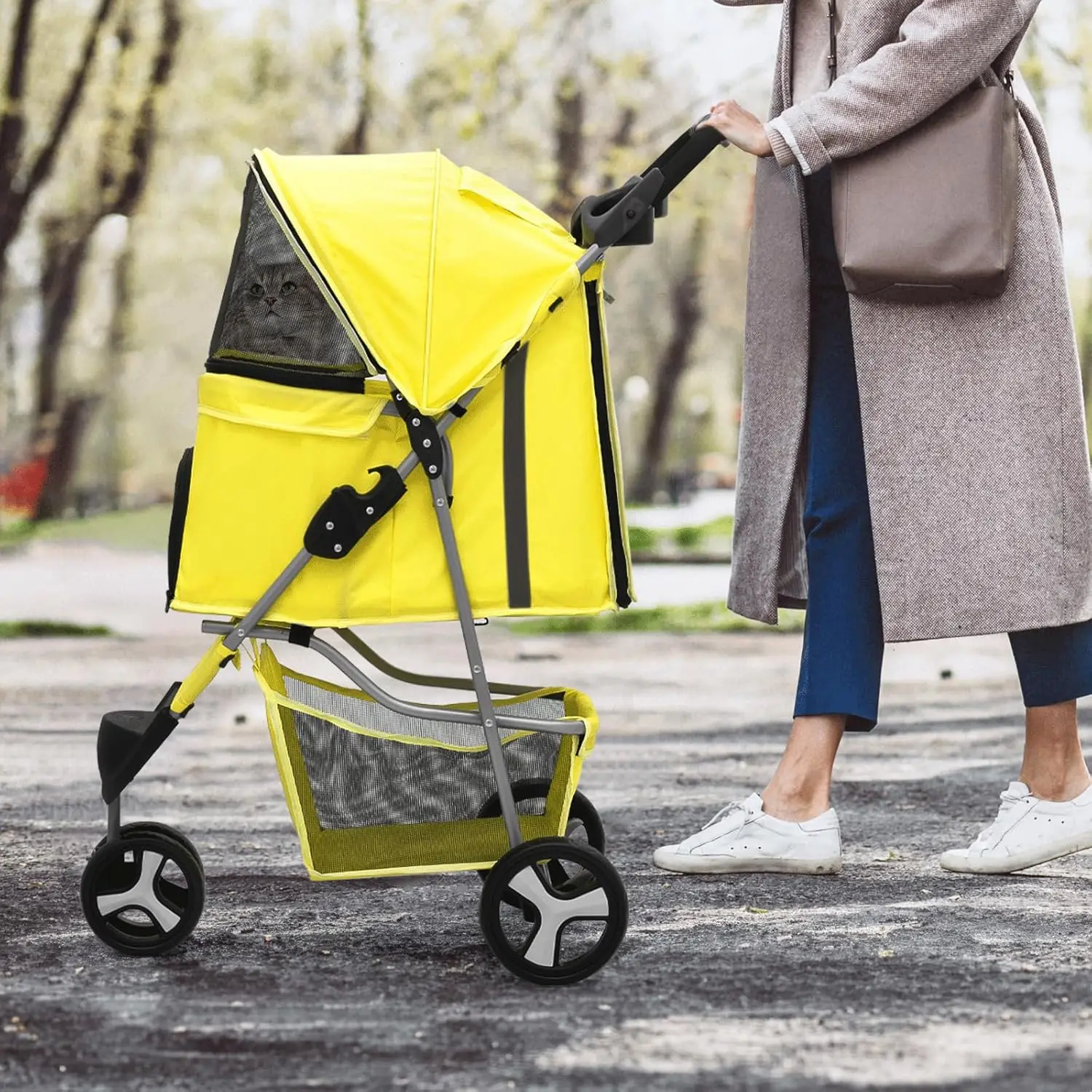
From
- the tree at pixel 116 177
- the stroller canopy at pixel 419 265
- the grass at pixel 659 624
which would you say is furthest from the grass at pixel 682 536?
the stroller canopy at pixel 419 265

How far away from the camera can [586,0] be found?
10625 mm

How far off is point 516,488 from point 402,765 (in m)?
0.60

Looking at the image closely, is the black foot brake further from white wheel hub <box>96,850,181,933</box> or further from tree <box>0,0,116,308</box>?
tree <box>0,0,116,308</box>

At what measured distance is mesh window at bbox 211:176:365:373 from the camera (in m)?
2.62

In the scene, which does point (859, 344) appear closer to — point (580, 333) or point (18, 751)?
point (580, 333)

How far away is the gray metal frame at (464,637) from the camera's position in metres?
2.56

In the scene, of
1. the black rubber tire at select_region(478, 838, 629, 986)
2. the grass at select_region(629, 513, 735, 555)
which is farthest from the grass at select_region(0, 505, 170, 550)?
the black rubber tire at select_region(478, 838, 629, 986)

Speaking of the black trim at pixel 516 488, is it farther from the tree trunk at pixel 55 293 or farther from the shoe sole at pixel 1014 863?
the tree trunk at pixel 55 293

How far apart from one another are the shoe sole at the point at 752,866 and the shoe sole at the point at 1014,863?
0.23 meters

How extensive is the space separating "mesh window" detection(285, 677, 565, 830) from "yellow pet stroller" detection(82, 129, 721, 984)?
70mm

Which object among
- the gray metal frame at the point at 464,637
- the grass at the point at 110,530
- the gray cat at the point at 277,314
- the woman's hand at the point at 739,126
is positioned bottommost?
the grass at the point at 110,530

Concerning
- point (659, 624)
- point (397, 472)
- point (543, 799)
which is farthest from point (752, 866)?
point (659, 624)

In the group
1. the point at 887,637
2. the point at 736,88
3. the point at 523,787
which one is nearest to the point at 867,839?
the point at 887,637

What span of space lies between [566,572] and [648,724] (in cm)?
276
